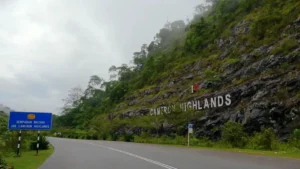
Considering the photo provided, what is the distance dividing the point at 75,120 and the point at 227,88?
73.6m

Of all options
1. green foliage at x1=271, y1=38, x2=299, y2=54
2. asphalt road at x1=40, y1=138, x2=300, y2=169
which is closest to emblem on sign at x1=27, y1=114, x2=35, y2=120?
asphalt road at x1=40, y1=138, x2=300, y2=169

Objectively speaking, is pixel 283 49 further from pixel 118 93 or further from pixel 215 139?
pixel 118 93

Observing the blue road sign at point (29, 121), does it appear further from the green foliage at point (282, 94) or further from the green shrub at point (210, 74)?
the green shrub at point (210, 74)

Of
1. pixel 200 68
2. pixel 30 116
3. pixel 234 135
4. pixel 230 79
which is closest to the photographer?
pixel 30 116

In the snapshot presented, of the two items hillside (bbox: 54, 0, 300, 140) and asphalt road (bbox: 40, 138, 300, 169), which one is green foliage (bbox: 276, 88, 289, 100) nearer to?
hillside (bbox: 54, 0, 300, 140)

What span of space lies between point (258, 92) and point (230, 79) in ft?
26.5

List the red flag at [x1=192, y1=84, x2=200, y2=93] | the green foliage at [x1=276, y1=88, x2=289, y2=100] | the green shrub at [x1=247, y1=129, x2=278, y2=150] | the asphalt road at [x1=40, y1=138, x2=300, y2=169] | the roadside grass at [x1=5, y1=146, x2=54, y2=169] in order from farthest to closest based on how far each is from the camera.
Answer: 1. the red flag at [x1=192, y1=84, x2=200, y2=93]
2. the green foliage at [x1=276, y1=88, x2=289, y2=100]
3. the green shrub at [x1=247, y1=129, x2=278, y2=150]
4. the roadside grass at [x1=5, y1=146, x2=54, y2=169]
5. the asphalt road at [x1=40, y1=138, x2=300, y2=169]

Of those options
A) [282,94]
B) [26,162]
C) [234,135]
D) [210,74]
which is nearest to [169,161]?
[26,162]

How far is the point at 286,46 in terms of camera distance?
106 feet

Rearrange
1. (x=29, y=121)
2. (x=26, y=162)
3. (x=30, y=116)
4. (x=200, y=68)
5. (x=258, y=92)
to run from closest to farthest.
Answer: (x=26, y=162), (x=29, y=121), (x=30, y=116), (x=258, y=92), (x=200, y=68)

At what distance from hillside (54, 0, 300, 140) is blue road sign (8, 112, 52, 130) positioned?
58.2ft

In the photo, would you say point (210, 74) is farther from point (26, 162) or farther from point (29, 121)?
point (26, 162)

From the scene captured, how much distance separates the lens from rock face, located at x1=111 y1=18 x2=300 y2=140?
2664 cm

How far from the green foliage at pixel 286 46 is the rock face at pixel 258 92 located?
305 millimetres
